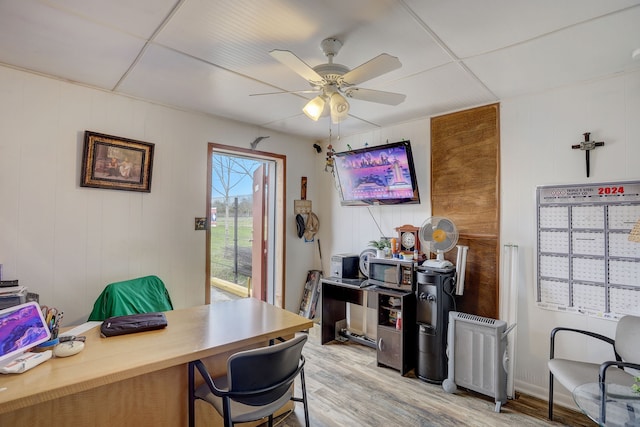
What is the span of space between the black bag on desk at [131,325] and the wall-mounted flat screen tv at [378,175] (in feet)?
8.04

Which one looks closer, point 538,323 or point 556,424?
point 556,424

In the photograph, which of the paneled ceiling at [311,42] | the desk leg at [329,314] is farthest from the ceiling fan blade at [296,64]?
the desk leg at [329,314]

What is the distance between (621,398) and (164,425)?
2.31m

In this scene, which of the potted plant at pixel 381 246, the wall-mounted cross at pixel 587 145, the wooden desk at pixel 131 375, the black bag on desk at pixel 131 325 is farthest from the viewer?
the potted plant at pixel 381 246

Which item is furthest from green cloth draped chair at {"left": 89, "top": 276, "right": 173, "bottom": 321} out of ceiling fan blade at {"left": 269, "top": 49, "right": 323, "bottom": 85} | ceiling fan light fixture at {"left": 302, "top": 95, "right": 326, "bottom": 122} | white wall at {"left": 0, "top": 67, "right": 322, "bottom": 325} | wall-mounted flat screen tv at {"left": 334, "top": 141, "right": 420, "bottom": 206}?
wall-mounted flat screen tv at {"left": 334, "top": 141, "right": 420, "bottom": 206}

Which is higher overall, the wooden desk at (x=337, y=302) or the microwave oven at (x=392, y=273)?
the microwave oven at (x=392, y=273)

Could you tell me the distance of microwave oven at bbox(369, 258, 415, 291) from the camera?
3129mm

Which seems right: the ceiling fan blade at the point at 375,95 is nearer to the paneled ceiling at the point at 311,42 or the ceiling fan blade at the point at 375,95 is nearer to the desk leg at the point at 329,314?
the paneled ceiling at the point at 311,42

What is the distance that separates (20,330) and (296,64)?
1.87 meters

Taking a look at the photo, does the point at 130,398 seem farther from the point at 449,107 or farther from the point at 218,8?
the point at 449,107

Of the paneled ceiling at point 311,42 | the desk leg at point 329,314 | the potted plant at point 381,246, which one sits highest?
the paneled ceiling at point 311,42

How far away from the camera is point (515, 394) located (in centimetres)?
268

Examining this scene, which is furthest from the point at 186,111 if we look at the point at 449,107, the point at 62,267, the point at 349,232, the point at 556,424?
the point at 556,424

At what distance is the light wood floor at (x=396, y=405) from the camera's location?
2.30 meters
